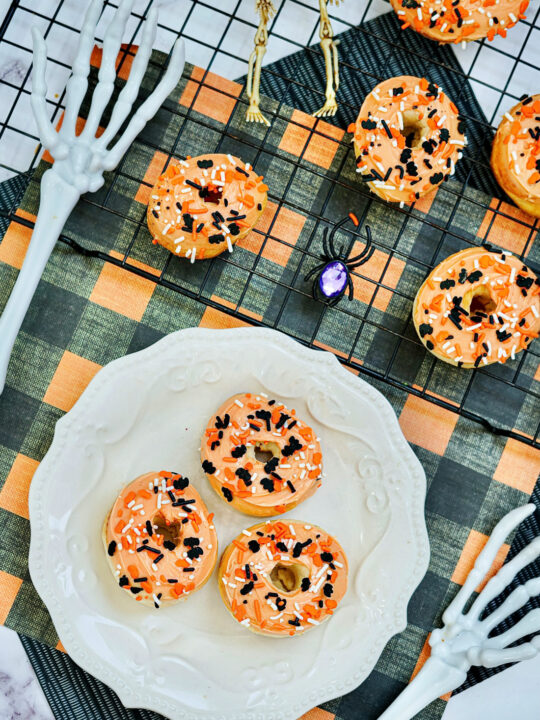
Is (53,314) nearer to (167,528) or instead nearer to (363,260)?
(167,528)

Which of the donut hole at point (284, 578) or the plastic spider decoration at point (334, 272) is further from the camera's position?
the donut hole at point (284, 578)

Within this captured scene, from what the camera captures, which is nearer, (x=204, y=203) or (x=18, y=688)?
(x=204, y=203)

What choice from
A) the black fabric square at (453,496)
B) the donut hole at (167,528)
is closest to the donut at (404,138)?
the black fabric square at (453,496)

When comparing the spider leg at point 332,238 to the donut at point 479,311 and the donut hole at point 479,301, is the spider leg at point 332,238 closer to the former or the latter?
the donut at point 479,311

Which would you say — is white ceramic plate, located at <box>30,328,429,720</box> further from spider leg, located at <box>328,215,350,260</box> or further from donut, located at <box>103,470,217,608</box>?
spider leg, located at <box>328,215,350,260</box>

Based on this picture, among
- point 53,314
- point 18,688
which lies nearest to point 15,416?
point 53,314

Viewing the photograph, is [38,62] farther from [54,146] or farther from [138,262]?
[138,262]
